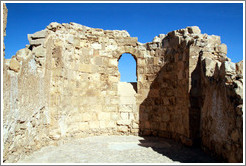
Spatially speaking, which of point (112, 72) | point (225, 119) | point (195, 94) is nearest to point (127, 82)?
point (112, 72)

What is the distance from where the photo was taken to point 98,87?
8.65 m

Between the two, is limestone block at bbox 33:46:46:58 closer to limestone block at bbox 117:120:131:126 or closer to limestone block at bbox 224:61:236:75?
limestone block at bbox 117:120:131:126

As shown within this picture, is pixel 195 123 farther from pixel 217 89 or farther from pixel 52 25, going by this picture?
pixel 52 25

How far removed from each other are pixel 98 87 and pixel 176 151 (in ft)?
12.1

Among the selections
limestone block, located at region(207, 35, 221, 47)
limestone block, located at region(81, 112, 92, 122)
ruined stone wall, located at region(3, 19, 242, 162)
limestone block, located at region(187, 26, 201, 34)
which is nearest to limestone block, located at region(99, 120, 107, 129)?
ruined stone wall, located at region(3, 19, 242, 162)

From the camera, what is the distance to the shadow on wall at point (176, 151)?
5.42 m

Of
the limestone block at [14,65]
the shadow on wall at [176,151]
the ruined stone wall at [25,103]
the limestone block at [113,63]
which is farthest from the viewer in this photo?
the limestone block at [113,63]

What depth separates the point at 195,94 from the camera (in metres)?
6.75

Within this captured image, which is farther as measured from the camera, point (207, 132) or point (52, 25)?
point (52, 25)

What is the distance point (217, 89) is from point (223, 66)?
1.97 feet

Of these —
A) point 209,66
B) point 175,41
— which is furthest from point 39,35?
point 209,66

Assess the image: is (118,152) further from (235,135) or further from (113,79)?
(113,79)

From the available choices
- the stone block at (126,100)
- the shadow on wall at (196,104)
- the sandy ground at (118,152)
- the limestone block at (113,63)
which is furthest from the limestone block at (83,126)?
the shadow on wall at (196,104)

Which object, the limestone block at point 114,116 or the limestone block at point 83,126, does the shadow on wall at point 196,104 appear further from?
the limestone block at point 83,126
